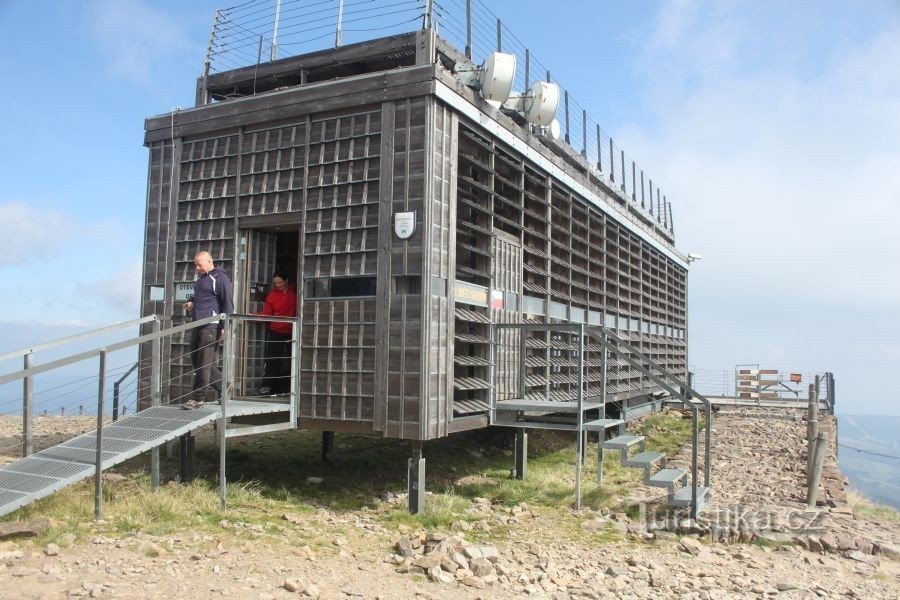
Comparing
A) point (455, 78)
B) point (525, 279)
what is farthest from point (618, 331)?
point (455, 78)

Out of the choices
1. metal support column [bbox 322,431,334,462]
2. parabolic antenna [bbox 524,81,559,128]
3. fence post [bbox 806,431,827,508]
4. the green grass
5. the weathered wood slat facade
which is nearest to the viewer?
the green grass

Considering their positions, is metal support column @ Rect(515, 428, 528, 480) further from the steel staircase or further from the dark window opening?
the dark window opening

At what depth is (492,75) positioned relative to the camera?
9406 mm

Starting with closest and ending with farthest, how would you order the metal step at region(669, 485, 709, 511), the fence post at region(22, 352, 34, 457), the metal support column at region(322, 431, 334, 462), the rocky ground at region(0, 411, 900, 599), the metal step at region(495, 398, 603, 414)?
the rocky ground at region(0, 411, 900, 599)
the fence post at region(22, 352, 34, 457)
the metal step at region(669, 485, 709, 511)
the metal step at region(495, 398, 603, 414)
the metal support column at region(322, 431, 334, 462)

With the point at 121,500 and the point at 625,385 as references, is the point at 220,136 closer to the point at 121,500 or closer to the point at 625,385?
the point at 121,500

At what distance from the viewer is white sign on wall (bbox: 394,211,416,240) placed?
8.49 metres

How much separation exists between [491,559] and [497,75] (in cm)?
602

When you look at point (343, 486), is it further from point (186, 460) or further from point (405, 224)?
point (405, 224)

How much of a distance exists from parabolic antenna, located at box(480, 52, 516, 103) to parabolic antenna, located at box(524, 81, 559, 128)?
160 cm

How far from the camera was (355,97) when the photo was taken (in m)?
8.91

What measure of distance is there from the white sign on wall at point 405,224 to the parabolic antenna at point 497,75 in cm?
220

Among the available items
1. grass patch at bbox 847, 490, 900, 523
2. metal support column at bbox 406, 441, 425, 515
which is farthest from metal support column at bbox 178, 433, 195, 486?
grass patch at bbox 847, 490, 900, 523

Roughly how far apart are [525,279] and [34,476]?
738 cm

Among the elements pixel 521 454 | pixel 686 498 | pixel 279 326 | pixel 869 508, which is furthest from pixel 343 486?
pixel 869 508
